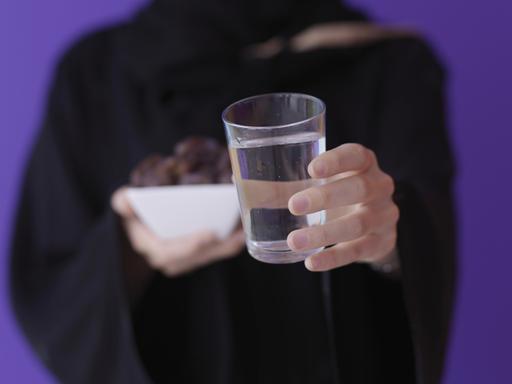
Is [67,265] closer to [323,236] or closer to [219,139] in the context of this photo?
[219,139]

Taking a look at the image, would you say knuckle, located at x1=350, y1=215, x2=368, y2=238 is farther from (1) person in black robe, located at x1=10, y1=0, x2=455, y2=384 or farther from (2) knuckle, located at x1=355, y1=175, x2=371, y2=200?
(1) person in black robe, located at x1=10, y1=0, x2=455, y2=384

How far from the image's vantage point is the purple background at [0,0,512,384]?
A: 4.25 feet

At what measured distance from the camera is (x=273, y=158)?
0.40 m

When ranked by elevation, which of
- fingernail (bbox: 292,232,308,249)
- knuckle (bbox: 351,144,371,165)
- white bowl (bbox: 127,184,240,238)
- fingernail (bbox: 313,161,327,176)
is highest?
fingernail (bbox: 313,161,327,176)

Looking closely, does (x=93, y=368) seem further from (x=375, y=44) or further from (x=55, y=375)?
(x=375, y=44)

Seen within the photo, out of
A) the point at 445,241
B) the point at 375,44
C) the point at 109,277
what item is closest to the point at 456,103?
the point at 375,44

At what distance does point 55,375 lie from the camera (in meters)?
0.91

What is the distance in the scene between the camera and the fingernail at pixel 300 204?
390 mm

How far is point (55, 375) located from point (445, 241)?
566mm

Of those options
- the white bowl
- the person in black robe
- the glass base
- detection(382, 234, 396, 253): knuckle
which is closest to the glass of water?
the glass base

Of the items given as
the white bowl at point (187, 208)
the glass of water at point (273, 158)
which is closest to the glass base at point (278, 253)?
the glass of water at point (273, 158)

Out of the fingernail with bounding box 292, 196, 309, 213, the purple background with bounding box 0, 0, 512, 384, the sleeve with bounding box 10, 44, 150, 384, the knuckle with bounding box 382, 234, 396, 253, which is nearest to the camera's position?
the fingernail with bounding box 292, 196, 309, 213

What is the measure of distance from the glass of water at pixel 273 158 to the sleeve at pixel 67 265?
0.39m

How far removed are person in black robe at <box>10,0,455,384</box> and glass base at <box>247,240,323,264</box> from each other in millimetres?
365
